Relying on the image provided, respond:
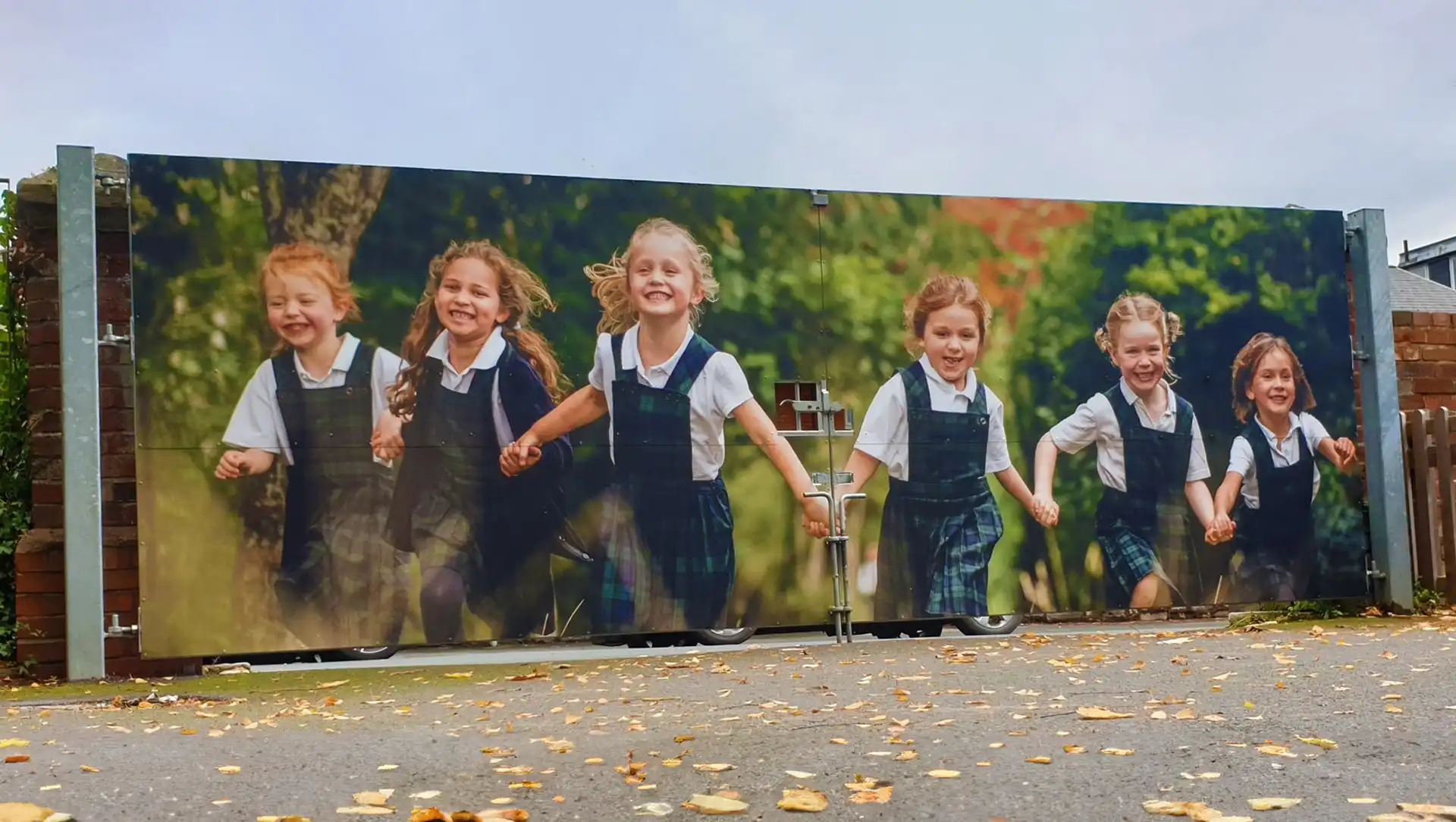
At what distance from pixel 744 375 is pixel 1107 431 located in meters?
2.83

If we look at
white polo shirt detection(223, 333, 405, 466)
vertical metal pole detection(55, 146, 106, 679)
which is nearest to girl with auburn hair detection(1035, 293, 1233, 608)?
white polo shirt detection(223, 333, 405, 466)

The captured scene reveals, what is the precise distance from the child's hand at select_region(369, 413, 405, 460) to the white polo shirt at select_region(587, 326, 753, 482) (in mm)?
1271

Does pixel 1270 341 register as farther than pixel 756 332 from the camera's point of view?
Yes

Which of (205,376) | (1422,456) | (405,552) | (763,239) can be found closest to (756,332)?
(763,239)

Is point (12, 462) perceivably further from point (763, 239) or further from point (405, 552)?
point (763, 239)

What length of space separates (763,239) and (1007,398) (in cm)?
210

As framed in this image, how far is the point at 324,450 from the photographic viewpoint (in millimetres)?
8703

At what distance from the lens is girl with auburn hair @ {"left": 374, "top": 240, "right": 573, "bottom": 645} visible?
8.86 m

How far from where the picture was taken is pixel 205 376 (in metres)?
8.52

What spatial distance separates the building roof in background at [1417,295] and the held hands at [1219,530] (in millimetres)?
12066

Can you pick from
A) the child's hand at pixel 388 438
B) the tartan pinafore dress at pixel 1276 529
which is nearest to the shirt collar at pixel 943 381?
the tartan pinafore dress at pixel 1276 529

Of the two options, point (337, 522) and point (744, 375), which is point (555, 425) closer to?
point (744, 375)

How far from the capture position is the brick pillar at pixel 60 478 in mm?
8359

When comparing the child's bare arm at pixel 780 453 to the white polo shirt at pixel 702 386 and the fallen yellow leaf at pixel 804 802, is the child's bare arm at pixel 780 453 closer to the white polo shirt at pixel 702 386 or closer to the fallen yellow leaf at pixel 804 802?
the white polo shirt at pixel 702 386
